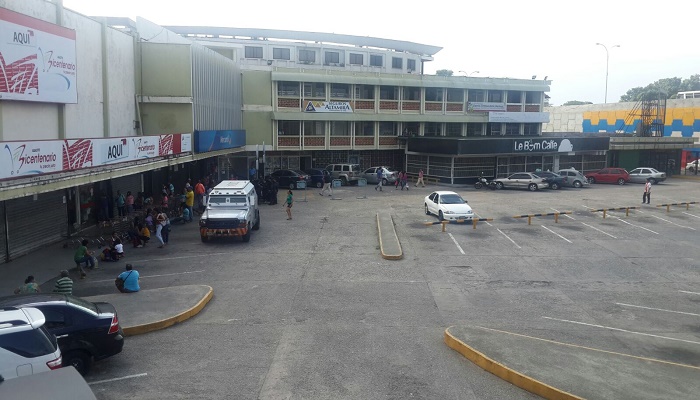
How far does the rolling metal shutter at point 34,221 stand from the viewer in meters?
21.3

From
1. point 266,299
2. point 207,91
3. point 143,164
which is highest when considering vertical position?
point 207,91

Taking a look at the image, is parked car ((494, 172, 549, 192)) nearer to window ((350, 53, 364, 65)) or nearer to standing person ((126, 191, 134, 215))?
standing person ((126, 191, 134, 215))

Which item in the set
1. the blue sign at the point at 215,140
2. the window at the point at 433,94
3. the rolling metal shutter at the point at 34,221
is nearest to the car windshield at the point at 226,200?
the rolling metal shutter at the point at 34,221

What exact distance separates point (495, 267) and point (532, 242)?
209 inches

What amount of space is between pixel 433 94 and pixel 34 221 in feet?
130

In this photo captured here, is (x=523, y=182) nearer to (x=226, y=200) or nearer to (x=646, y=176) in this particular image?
(x=646, y=176)

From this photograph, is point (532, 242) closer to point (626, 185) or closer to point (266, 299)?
point (266, 299)

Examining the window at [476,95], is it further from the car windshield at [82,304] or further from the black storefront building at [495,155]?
the car windshield at [82,304]

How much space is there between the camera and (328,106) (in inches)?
2012

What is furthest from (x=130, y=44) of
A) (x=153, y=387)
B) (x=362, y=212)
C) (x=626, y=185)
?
(x=626, y=185)

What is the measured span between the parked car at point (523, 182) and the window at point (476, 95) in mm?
13017

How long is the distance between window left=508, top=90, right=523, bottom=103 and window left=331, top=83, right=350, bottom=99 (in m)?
16.9

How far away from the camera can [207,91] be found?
120 feet

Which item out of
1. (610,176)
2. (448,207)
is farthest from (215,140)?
(610,176)
